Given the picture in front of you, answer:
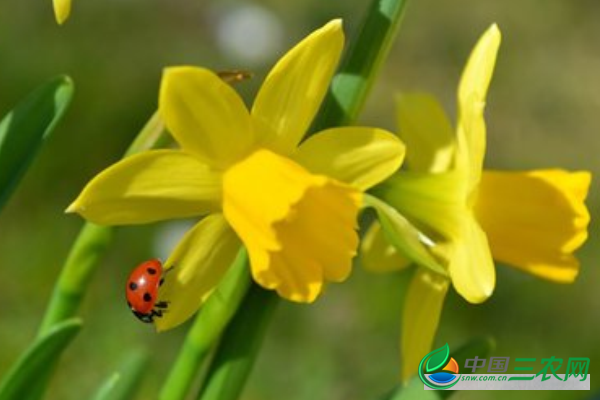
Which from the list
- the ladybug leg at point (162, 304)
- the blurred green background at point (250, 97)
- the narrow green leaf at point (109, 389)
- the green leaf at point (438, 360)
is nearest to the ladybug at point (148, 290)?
the ladybug leg at point (162, 304)

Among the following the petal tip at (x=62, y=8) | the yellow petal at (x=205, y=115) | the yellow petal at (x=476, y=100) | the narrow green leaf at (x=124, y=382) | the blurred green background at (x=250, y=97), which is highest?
the petal tip at (x=62, y=8)

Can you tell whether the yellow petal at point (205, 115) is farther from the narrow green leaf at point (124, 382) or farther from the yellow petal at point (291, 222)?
the narrow green leaf at point (124, 382)

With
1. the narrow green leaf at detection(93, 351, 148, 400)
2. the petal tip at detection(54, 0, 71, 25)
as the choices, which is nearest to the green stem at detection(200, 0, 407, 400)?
the narrow green leaf at detection(93, 351, 148, 400)

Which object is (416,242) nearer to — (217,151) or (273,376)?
(217,151)

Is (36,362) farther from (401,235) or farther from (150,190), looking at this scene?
(401,235)

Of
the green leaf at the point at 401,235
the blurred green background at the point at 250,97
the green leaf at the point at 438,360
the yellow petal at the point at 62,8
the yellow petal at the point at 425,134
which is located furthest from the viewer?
the blurred green background at the point at 250,97

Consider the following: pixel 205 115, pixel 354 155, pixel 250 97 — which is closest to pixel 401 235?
pixel 354 155
